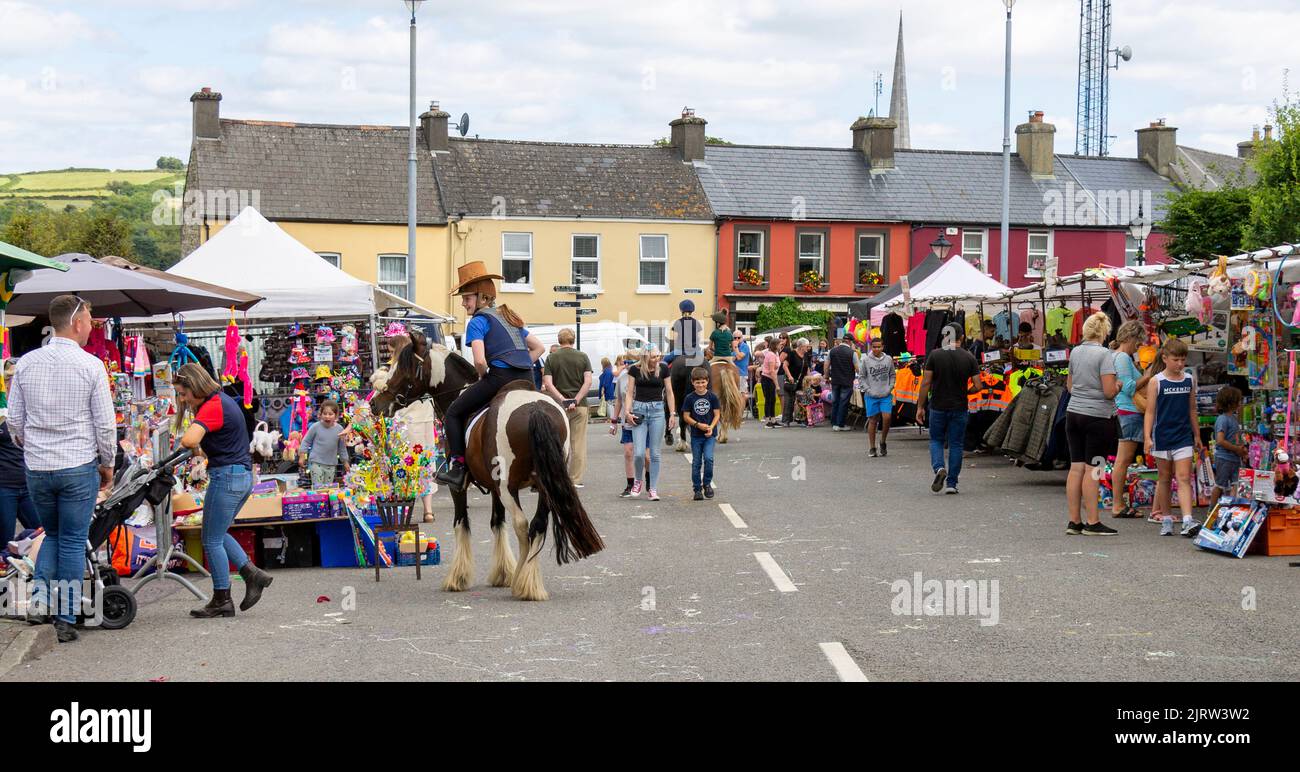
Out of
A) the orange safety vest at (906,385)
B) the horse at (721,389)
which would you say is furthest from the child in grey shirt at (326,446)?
the orange safety vest at (906,385)

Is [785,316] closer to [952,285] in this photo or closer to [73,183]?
[952,285]

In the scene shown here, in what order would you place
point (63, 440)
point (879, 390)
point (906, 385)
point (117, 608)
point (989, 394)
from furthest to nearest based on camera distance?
point (906, 385) → point (879, 390) → point (989, 394) → point (117, 608) → point (63, 440)

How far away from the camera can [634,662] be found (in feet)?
24.6

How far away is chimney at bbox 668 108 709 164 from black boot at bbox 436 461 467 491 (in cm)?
4005

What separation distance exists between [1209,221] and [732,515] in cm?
2987

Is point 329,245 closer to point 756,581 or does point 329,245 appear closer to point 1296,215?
point 1296,215

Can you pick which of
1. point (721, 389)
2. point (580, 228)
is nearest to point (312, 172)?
point (580, 228)

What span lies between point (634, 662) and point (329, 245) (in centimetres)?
3853

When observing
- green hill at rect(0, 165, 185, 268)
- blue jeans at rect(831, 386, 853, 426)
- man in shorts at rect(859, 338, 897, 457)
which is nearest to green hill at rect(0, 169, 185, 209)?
green hill at rect(0, 165, 185, 268)

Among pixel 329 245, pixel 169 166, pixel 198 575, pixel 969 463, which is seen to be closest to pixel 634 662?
pixel 198 575

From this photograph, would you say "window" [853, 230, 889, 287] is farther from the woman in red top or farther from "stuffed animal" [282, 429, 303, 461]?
the woman in red top

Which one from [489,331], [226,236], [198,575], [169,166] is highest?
[169,166]

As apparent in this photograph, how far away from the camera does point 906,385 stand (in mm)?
24484

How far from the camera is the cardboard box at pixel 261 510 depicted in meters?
11.5
